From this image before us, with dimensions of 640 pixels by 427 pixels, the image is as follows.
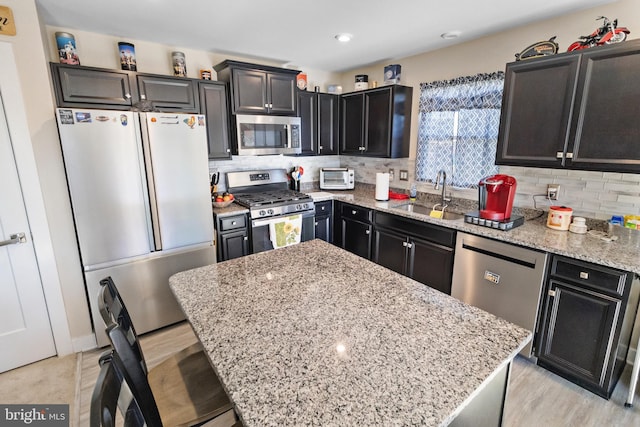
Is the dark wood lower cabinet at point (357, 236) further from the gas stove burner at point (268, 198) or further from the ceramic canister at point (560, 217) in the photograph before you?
the ceramic canister at point (560, 217)

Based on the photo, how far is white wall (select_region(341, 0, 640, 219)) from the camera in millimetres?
2148

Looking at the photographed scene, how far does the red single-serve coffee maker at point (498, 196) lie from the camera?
7.72 feet

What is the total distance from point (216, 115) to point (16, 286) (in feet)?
6.71

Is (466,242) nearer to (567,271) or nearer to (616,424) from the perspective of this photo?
(567,271)

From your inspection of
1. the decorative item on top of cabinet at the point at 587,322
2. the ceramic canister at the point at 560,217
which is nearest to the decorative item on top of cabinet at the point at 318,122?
the ceramic canister at the point at 560,217

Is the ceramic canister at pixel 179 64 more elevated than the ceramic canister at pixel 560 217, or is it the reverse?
the ceramic canister at pixel 179 64

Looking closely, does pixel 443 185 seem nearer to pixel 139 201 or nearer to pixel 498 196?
pixel 498 196

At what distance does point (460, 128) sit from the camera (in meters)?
3.07

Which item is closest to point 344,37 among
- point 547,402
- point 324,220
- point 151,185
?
point 324,220

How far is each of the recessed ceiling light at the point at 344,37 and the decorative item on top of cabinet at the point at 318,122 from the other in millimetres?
896

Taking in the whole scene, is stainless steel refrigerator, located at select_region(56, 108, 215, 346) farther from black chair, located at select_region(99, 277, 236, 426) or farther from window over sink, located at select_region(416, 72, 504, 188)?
window over sink, located at select_region(416, 72, 504, 188)

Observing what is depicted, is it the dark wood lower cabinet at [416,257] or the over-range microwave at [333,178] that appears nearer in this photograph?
the dark wood lower cabinet at [416,257]

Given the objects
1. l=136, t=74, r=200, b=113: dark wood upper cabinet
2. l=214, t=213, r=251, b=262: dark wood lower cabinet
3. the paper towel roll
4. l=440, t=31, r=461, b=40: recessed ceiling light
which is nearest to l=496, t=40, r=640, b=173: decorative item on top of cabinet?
l=440, t=31, r=461, b=40: recessed ceiling light

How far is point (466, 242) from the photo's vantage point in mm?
2482
